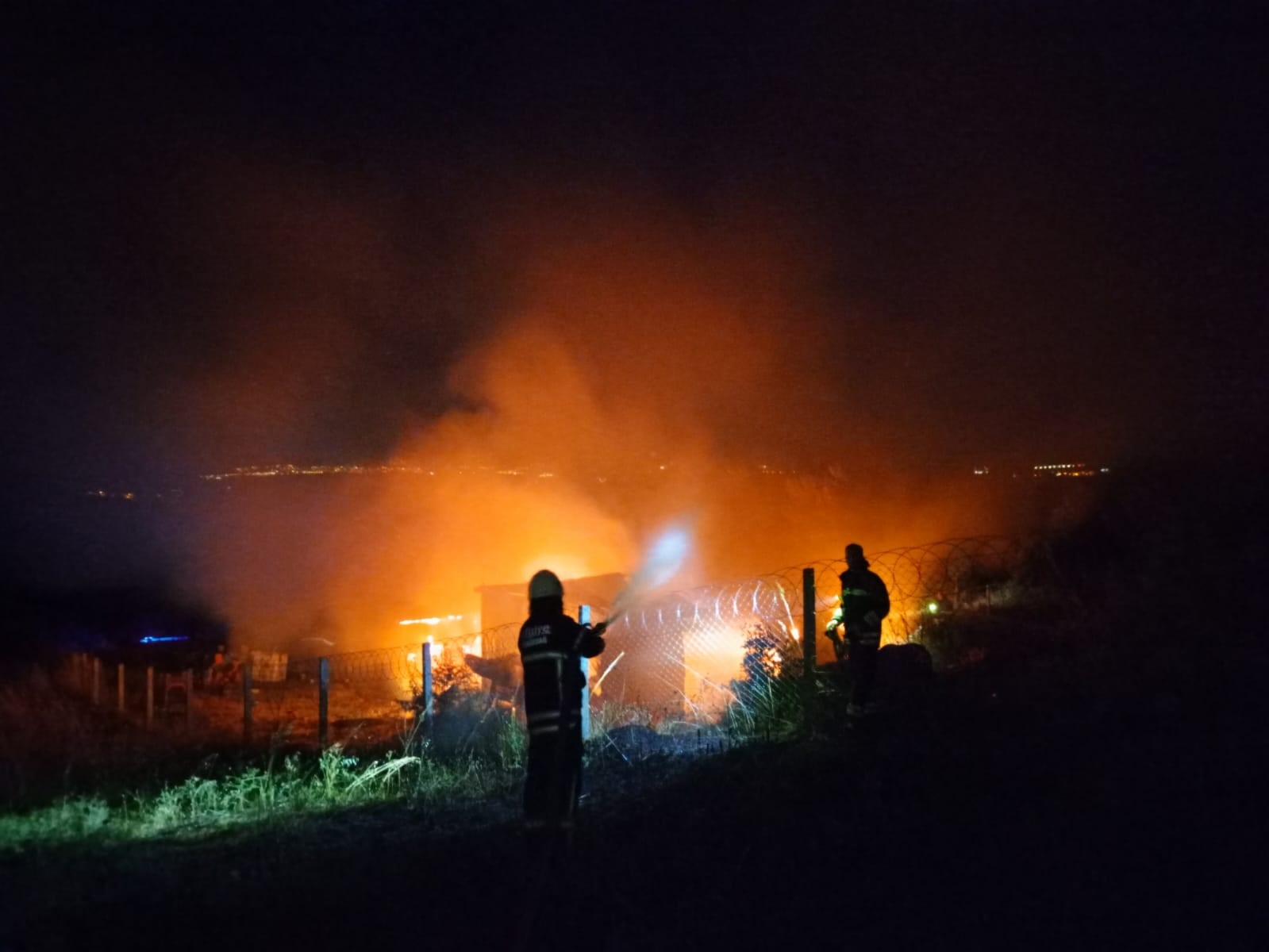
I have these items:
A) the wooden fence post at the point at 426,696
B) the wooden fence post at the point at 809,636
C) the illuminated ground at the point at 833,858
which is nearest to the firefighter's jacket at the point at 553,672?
the illuminated ground at the point at 833,858

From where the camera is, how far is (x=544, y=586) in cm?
598

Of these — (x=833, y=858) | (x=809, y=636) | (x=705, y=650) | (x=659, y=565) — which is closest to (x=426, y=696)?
(x=705, y=650)

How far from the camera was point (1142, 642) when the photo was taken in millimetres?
8469

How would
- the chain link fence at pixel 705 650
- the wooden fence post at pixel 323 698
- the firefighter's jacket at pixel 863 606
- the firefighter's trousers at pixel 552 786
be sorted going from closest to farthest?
the firefighter's trousers at pixel 552 786 < the firefighter's jacket at pixel 863 606 < the chain link fence at pixel 705 650 < the wooden fence post at pixel 323 698

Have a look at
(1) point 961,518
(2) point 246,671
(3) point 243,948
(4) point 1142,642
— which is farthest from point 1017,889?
(1) point 961,518

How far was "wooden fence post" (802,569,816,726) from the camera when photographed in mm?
8859

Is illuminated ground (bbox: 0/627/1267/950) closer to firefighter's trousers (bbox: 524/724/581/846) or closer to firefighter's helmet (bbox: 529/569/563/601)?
firefighter's trousers (bbox: 524/724/581/846)

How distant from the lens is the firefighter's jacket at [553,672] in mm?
5766

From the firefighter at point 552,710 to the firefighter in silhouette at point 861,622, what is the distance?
9.40 ft

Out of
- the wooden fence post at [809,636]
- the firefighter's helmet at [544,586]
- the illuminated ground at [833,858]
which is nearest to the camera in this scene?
the illuminated ground at [833,858]

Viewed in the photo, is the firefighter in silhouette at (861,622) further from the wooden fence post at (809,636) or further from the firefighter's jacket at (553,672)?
the firefighter's jacket at (553,672)

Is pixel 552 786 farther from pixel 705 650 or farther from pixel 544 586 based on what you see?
pixel 705 650

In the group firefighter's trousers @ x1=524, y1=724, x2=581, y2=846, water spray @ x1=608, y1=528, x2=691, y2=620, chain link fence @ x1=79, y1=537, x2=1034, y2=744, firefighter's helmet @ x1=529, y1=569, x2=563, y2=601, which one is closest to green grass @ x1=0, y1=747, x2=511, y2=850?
chain link fence @ x1=79, y1=537, x2=1034, y2=744

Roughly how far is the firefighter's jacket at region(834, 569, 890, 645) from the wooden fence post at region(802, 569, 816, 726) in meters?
0.72
